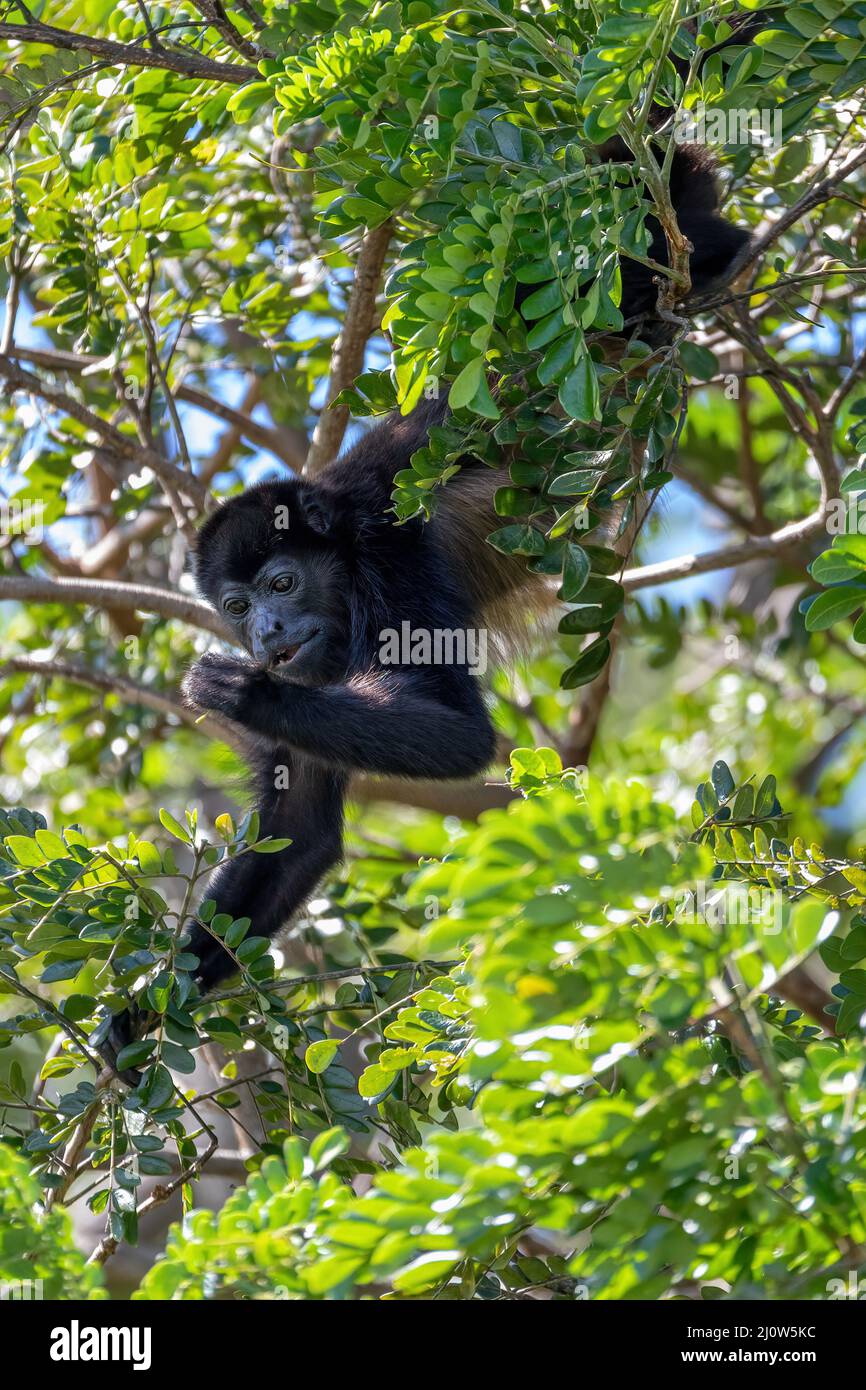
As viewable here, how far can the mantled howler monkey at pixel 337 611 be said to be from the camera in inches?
167

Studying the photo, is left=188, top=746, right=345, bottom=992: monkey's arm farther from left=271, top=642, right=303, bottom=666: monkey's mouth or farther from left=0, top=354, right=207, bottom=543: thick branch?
left=0, top=354, right=207, bottom=543: thick branch

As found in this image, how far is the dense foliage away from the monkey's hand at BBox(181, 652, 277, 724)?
0.63 m

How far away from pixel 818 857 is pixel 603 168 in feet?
4.98

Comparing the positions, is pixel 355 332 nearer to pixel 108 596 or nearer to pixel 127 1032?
pixel 108 596

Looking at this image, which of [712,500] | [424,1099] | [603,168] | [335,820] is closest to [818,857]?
[424,1099]

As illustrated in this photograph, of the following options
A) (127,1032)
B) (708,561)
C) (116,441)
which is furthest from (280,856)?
(708,561)

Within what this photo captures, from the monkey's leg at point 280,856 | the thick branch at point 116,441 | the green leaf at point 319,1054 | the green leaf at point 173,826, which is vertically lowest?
the green leaf at point 319,1054

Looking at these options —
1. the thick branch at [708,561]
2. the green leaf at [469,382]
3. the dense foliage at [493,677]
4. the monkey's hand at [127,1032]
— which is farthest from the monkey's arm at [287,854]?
the green leaf at [469,382]

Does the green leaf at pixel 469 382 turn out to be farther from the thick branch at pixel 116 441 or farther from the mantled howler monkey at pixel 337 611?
the thick branch at pixel 116 441

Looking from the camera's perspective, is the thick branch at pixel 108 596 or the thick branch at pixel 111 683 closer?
the thick branch at pixel 108 596

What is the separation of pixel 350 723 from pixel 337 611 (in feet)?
3.33

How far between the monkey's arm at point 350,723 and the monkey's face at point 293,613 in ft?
1.84

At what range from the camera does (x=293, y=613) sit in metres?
4.97

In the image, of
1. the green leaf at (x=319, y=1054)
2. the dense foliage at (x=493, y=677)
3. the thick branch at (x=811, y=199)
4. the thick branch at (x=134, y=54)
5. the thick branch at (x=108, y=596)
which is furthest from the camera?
the thick branch at (x=108, y=596)
